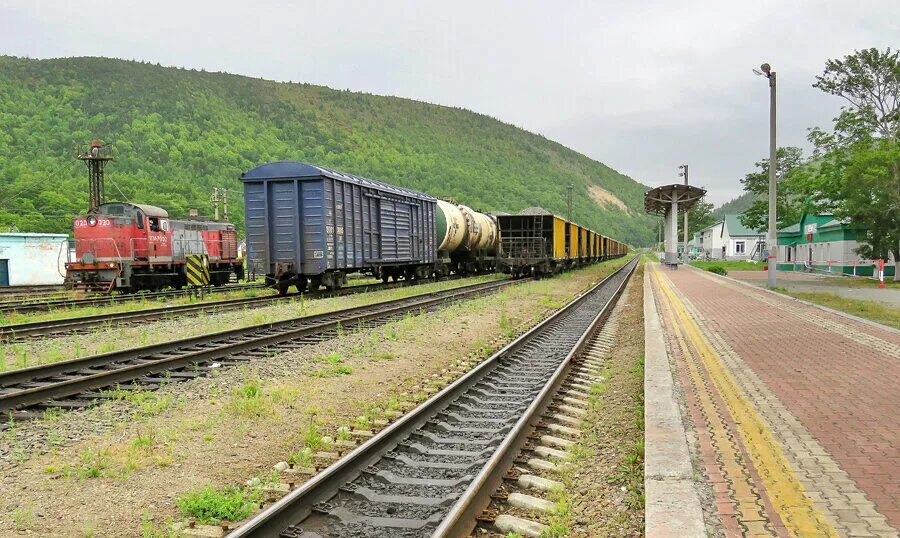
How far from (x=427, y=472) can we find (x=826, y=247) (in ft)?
134

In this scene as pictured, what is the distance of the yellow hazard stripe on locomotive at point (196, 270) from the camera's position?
21469mm

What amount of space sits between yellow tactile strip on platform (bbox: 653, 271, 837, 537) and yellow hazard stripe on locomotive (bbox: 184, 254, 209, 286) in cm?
1838

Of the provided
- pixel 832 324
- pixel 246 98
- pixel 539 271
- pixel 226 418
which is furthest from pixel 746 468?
pixel 246 98

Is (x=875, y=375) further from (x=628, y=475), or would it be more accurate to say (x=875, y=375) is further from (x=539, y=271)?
(x=539, y=271)

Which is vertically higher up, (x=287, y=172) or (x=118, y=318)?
(x=287, y=172)

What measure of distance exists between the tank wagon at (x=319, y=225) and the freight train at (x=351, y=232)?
29 mm

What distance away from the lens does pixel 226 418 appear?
20.4 ft

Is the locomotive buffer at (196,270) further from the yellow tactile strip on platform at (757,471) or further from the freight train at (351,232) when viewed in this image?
the yellow tactile strip on platform at (757,471)

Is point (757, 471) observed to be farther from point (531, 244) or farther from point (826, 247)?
point (826, 247)

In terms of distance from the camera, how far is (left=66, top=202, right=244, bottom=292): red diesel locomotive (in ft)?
64.1

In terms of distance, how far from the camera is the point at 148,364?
320 inches

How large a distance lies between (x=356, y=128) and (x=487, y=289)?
96.8 metres

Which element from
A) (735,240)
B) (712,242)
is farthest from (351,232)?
(712,242)

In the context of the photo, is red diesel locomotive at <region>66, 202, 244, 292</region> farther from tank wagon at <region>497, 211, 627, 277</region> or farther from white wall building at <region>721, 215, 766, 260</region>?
white wall building at <region>721, 215, 766, 260</region>
